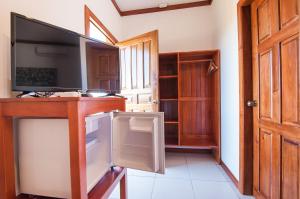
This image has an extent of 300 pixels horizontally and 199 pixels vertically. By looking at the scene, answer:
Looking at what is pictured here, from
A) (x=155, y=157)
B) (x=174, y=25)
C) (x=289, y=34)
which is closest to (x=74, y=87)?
(x=155, y=157)

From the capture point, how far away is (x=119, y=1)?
2799 millimetres

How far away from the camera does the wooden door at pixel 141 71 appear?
246 centimetres

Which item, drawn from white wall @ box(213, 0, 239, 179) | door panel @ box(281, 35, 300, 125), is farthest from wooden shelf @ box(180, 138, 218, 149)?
door panel @ box(281, 35, 300, 125)

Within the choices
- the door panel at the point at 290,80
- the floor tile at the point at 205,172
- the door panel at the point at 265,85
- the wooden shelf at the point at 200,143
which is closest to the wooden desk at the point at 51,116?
the door panel at the point at 290,80

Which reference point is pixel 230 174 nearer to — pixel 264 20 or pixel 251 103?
pixel 251 103

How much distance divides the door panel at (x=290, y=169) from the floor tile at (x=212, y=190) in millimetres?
567

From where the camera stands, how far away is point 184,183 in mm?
1898

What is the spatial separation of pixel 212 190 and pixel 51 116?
1.77 metres

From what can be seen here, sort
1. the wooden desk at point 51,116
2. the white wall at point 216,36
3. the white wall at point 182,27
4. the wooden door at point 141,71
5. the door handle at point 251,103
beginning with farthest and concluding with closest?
the white wall at point 182,27
the wooden door at point 141,71
the white wall at point 216,36
the door handle at point 251,103
the wooden desk at point 51,116

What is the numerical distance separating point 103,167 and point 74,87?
599mm

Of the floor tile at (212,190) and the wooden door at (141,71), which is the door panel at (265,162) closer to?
the floor tile at (212,190)

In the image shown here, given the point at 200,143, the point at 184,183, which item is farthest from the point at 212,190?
the point at 200,143

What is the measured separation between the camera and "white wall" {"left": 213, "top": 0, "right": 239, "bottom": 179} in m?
1.89

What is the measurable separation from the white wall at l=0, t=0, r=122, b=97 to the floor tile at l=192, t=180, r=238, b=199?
6.16 feet
